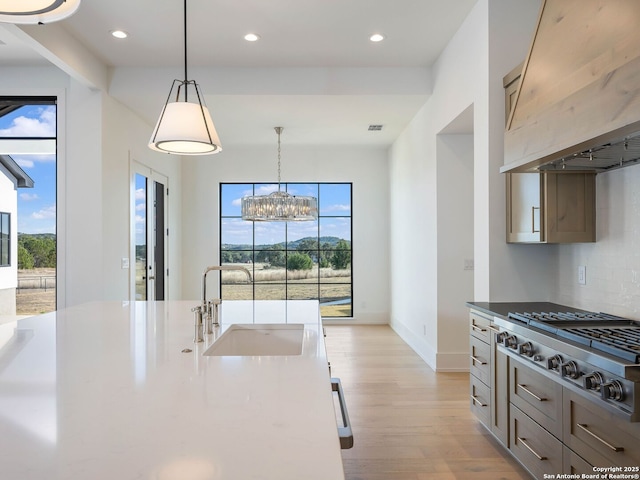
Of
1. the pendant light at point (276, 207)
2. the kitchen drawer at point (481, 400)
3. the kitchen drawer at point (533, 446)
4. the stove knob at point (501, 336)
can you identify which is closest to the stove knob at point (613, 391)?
the kitchen drawer at point (533, 446)

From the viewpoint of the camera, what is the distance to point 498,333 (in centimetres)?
264

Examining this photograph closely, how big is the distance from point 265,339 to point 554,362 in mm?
1343

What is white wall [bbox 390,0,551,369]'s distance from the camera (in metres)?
3.21

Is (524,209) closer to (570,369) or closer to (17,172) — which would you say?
(570,369)

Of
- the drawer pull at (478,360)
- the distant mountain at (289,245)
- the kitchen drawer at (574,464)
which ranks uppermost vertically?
the distant mountain at (289,245)

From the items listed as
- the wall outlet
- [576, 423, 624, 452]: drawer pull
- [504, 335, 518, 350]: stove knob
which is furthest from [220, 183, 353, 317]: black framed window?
[576, 423, 624, 452]: drawer pull

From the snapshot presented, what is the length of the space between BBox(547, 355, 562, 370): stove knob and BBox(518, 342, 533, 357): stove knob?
16cm

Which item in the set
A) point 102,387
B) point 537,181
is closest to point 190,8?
point 537,181

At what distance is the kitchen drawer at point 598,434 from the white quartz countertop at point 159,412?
1111 millimetres

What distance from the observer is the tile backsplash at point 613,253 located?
7.95 ft

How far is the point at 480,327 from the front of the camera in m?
2.96

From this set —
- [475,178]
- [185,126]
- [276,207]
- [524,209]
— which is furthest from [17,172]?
[524,209]

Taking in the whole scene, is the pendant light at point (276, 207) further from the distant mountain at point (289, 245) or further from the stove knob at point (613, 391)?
the stove knob at point (613, 391)

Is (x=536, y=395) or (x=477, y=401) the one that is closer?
(x=536, y=395)
